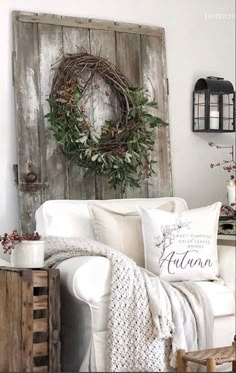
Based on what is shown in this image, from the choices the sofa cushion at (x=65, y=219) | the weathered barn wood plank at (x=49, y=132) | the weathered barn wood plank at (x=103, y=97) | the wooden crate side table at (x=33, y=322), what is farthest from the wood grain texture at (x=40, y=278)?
the weathered barn wood plank at (x=103, y=97)

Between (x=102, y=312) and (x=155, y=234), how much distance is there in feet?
2.05

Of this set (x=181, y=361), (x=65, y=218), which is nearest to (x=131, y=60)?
(x=65, y=218)

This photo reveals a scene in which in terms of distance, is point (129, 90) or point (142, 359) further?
point (129, 90)

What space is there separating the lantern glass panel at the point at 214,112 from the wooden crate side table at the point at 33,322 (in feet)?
5.97

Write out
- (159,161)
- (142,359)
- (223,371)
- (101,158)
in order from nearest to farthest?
1. (142,359)
2. (223,371)
3. (101,158)
4. (159,161)

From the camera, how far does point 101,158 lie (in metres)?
4.27

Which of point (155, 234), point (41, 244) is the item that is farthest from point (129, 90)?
point (41, 244)

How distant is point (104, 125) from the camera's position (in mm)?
4453

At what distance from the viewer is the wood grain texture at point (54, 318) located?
3379mm

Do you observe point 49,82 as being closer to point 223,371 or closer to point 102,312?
point 102,312

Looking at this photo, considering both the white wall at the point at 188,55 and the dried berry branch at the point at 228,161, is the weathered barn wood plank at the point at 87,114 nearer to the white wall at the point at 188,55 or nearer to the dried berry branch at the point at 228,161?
the white wall at the point at 188,55

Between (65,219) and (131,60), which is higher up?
(131,60)

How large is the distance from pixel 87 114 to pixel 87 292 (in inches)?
55.8

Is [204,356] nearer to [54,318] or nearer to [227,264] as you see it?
[54,318]
